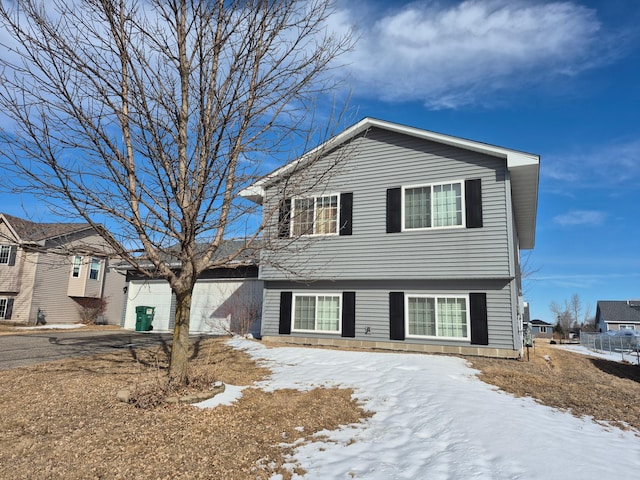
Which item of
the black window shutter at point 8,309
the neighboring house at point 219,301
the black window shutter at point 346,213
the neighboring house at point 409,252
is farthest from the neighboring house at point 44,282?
the black window shutter at point 346,213

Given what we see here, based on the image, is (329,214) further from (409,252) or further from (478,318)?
(478,318)

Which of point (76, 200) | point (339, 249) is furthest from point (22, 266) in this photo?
point (76, 200)

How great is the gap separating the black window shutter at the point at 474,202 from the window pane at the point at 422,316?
2482 mm

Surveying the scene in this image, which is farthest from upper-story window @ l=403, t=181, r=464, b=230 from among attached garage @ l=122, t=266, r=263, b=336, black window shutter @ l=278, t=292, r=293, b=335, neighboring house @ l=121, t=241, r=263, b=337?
attached garage @ l=122, t=266, r=263, b=336

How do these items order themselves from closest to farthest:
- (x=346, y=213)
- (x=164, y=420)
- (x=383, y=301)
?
1. (x=164, y=420)
2. (x=383, y=301)
3. (x=346, y=213)

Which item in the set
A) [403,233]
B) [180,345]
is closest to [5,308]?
[180,345]

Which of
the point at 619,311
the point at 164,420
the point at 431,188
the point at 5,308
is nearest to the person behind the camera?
the point at 164,420

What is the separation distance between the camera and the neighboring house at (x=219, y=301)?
15.1m

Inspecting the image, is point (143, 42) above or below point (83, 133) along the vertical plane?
above

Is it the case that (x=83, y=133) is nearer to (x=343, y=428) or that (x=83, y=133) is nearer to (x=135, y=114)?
(x=135, y=114)

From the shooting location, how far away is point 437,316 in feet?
35.6

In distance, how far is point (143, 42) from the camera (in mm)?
5719

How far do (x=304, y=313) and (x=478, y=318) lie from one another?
5228mm

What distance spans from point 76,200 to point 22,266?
22.4 metres
